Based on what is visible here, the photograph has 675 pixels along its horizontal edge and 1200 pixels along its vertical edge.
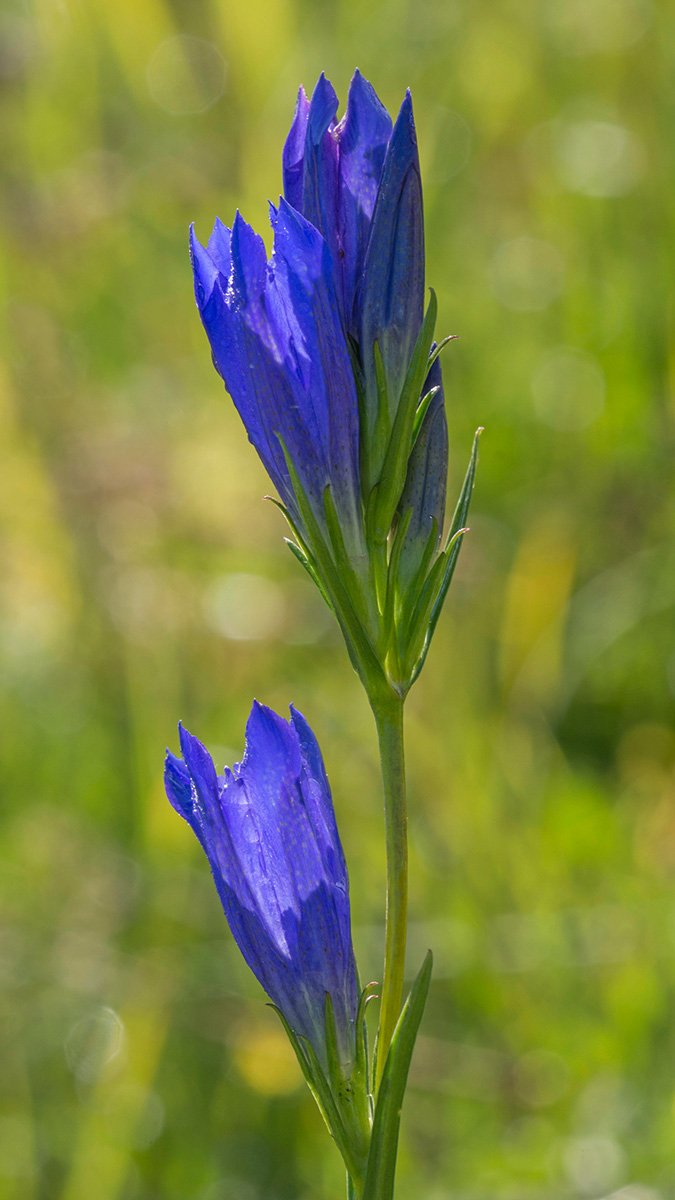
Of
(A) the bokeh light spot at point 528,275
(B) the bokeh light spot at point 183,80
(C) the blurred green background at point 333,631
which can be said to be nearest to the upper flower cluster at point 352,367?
(C) the blurred green background at point 333,631

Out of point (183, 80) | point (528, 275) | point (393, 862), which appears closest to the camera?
point (393, 862)

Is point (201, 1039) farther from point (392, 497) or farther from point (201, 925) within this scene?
point (392, 497)

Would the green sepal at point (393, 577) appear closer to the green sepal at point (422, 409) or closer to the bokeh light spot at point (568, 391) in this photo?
the green sepal at point (422, 409)

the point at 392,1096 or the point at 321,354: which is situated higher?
the point at 321,354

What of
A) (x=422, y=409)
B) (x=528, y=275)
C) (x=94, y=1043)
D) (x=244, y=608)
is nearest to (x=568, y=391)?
(x=528, y=275)

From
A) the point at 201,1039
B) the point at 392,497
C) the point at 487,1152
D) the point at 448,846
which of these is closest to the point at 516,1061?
the point at 487,1152

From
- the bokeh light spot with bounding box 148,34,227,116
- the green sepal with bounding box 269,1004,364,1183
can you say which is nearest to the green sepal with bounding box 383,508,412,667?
the green sepal with bounding box 269,1004,364,1183

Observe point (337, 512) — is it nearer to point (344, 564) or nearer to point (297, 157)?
point (344, 564)
